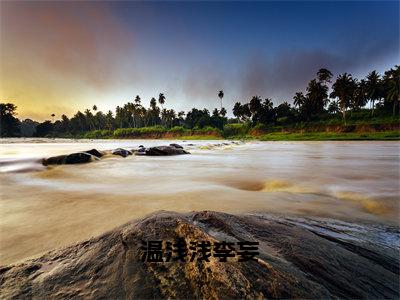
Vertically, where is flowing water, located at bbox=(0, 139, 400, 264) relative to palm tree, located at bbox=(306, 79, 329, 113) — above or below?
below

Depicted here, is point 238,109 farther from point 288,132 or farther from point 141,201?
point 141,201

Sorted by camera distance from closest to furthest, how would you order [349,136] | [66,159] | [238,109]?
[66,159], [349,136], [238,109]

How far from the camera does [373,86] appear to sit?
64062mm

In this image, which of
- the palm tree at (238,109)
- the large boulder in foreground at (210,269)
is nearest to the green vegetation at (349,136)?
the palm tree at (238,109)

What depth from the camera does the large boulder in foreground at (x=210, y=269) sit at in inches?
56.0

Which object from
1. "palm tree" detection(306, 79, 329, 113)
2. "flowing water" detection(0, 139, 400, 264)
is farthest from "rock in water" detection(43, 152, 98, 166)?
"palm tree" detection(306, 79, 329, 113)

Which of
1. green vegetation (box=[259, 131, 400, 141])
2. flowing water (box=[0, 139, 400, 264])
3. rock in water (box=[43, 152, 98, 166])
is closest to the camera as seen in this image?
flowing water (box=[0, 139, 400, 264])

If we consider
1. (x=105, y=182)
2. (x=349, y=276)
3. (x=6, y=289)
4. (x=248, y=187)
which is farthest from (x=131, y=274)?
(x=105, y=182)

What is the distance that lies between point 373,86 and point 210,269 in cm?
7965

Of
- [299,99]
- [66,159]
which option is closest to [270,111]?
[299,99]

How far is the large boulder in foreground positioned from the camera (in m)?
1.42

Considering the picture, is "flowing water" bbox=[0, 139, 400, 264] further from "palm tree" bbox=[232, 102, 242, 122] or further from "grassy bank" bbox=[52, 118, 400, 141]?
"palm tree" bbox=[232, 102, 242, 122]

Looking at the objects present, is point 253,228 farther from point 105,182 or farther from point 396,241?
point 105,182

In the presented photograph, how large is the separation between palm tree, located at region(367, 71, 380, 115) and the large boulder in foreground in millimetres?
76068
